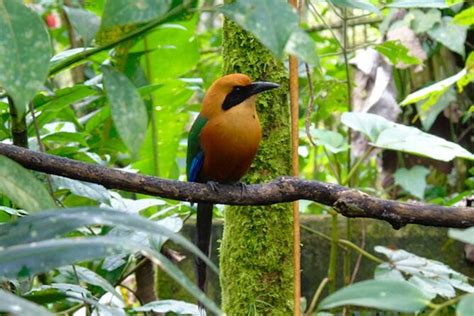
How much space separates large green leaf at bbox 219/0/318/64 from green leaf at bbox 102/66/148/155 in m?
0.20

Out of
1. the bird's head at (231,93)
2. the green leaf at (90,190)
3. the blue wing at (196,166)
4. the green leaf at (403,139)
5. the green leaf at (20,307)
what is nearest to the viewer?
the green leaf at (20,307)

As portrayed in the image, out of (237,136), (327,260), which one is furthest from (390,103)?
(237,136)

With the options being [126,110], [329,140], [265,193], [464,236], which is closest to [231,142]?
[265,193]

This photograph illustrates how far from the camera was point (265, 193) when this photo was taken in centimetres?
196

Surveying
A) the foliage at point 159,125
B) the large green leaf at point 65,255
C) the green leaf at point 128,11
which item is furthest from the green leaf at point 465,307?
the green leaf at point 128,11

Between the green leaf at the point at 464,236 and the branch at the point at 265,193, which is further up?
the green leaf at the point at 464,236

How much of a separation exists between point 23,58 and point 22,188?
0.20 m

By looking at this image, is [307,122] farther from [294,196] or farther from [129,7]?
[129,7]

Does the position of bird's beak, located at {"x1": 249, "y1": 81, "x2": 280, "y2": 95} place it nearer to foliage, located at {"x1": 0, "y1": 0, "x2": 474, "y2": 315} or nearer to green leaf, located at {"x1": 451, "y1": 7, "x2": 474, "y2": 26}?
foliage, located at {"x1": 0, "y1": 0, "x2": 474, "y2": 315}

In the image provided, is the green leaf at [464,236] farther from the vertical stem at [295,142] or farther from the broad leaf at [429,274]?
A: the broad leaf at [429,274]

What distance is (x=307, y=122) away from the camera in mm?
2752

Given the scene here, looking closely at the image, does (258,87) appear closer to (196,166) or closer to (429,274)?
(196,166)

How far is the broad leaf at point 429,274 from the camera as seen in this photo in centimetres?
309

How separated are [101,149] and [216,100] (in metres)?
0.81
